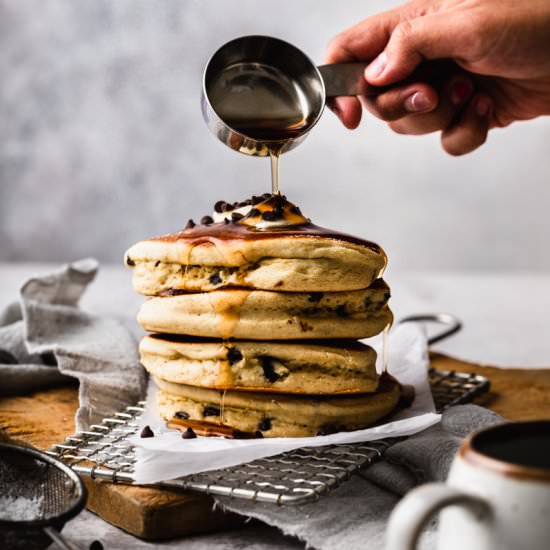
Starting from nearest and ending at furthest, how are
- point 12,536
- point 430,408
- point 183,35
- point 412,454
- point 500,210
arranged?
point 12,536, point 412,454, point 430,408, point 183,35, point 500,210

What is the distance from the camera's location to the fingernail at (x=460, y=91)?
289 cm

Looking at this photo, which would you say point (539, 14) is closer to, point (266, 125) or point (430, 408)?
point (266, 125)

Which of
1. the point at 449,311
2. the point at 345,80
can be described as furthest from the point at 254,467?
the point at 449,311

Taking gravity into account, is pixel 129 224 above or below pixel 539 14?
below

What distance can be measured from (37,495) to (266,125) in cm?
118

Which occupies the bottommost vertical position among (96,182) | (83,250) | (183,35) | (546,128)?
(83,250)

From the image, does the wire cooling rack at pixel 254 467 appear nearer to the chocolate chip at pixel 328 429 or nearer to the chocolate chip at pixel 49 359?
the chocolate chip at pixel 328 429

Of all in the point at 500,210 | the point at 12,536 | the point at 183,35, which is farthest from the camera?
the point at 500,210

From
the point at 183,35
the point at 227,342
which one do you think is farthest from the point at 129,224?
the point at 227,342

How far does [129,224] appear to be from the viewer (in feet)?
19.4

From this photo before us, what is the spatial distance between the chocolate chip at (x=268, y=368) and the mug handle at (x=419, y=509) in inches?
34.5

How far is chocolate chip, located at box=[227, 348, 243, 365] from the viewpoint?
1.87m

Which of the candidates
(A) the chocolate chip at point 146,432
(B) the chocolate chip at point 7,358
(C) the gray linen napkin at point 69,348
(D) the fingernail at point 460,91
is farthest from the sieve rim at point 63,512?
(D) the fingernail at point 460,91

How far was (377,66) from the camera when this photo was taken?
2.55 m
